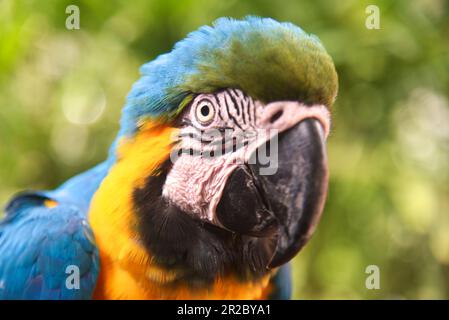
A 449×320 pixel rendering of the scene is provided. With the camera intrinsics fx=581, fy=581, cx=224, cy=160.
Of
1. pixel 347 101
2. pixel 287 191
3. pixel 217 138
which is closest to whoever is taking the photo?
pixel 287 191

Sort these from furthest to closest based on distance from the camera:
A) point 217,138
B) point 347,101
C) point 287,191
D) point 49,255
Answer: point 347,101 < point 49,255 < point 217,138 < point 287,191

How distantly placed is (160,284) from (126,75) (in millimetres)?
1658

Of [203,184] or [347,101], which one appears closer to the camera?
[203,184]

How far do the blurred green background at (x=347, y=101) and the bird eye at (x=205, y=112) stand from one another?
1219 mm

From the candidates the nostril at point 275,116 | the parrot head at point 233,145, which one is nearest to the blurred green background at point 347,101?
the parrot head at point 233,145

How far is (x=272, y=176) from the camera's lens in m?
1.26

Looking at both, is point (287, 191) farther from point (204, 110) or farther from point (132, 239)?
point (132, 239)

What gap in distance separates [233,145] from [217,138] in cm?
4

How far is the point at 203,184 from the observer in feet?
4.51

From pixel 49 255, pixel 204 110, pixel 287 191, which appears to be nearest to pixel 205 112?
pixel 204 110

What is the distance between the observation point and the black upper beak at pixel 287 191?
1.24 m

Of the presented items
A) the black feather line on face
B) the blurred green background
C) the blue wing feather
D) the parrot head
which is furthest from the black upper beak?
the blurred green background
